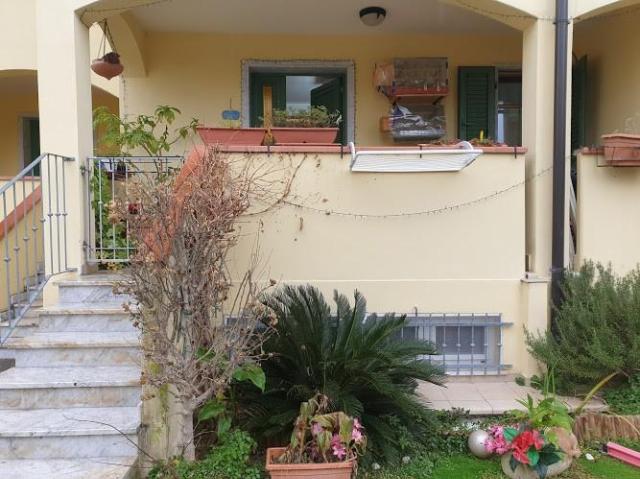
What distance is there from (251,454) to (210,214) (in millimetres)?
1633

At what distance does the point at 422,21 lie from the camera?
6219mm

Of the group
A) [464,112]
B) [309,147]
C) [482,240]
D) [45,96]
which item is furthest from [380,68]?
[45,96]

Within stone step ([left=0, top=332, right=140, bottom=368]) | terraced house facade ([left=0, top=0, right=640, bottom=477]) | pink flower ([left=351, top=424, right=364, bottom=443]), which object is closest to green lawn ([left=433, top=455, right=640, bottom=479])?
pink flower ([left=351, top=424, right=364, bottom=443])

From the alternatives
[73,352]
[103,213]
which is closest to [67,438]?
[73,352]

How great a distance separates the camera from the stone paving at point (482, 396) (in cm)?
396

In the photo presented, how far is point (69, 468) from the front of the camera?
10.2ft

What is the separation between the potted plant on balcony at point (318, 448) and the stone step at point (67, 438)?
0.93 metres

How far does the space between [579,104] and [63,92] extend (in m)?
5.42

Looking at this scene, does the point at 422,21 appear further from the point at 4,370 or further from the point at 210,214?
the point at 4,370

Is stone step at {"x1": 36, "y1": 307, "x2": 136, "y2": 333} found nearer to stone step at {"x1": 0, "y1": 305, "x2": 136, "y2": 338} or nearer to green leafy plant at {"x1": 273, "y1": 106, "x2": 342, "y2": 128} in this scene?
stone step at {"x1": 0, "y1": 305, "x2": 136, "y2": 338}

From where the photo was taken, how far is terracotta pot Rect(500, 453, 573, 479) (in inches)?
129

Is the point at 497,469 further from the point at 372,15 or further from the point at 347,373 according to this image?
the point at 372,15

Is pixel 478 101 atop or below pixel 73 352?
atop

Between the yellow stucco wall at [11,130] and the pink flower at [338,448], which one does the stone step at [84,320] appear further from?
the yellow stucco wall at [11,130]
